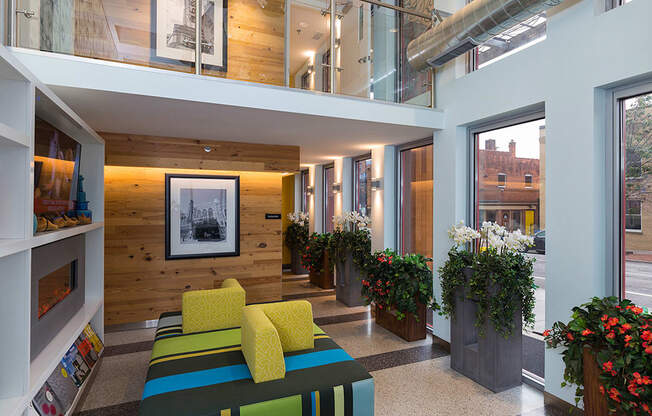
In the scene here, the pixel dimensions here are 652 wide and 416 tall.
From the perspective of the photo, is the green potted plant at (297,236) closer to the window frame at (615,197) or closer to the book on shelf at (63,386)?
the book on shelf at (63,386)

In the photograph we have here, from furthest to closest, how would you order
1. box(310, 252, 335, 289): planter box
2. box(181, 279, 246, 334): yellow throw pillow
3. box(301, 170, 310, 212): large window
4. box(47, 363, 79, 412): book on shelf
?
box(301, 170, 310, 212): large window < box(310, 252, 335, 289): planter box < box(181, 279, 246, 334): yellow throw pillow < box(47, 363, 79, 412): book on shelf

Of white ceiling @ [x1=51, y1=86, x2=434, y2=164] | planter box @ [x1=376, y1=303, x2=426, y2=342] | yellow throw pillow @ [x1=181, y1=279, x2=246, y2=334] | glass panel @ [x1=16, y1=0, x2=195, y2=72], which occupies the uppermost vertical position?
glass panel @ [x1=16, y1=0, x2=195, y2=72]

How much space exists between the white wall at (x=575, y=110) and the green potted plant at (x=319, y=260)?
4063 millimetres

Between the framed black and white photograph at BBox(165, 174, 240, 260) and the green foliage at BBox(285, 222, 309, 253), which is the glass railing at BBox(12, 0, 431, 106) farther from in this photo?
the green foliage at BBox(285, 222, 309, 253)

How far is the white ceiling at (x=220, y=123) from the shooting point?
2977 mm

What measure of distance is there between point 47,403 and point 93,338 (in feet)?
4.18

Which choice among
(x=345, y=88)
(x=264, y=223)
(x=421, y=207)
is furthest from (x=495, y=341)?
(x=264, y=223)

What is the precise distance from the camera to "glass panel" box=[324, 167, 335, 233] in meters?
7.23

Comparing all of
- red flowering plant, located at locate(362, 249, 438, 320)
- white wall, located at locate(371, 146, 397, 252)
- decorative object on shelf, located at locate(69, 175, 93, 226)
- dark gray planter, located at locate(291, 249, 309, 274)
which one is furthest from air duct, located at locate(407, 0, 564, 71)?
dark gray planter, located at locate(291, 249, 309, 274)

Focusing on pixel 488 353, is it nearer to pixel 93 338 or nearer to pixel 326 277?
pixel 93 338

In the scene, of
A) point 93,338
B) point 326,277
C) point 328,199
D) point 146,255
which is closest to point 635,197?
point 93,338

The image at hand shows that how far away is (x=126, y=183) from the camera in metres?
4.52

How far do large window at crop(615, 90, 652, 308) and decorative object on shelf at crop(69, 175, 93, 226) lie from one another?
406 centimetres

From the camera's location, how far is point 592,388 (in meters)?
2.11
